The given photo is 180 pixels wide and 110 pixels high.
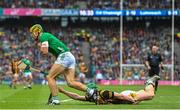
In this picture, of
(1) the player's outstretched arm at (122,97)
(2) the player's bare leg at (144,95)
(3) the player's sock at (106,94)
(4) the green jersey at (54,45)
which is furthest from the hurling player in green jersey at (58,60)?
(2) the player's bare leg at (144,95)

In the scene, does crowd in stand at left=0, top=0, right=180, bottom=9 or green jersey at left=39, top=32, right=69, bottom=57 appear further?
crowd in stand at left=0, top=0, right=180, bottom=9

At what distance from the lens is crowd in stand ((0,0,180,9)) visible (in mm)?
53344

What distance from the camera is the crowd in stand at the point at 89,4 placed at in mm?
53344

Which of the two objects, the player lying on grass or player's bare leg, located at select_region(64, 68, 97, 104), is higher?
player's bare leg, located at select_region(64, 68, 97, 104)

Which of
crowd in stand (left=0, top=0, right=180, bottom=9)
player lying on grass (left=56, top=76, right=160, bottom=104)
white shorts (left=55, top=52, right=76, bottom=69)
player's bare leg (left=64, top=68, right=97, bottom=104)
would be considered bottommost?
player lying on grass (left=56, top=76, right=160, bottom=104)

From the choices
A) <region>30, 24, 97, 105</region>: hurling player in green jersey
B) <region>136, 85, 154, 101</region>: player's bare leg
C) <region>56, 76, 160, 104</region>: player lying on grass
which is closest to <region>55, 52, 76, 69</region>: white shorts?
<region>30, 24, 97, 105</region>: hurling player in green jersey

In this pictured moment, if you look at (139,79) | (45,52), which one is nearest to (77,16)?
(139,79)

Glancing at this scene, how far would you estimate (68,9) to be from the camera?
5325 cm

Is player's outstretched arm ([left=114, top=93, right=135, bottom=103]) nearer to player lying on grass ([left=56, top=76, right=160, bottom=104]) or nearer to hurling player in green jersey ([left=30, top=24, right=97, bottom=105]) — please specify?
player lying on grass ([left=56, top=76, right=160, bottom=104])

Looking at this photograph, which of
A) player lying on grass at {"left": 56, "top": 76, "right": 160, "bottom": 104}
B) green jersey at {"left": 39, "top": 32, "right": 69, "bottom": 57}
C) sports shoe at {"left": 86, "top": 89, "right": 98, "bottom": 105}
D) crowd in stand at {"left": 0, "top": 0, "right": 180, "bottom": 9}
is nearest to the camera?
sports shoe at {"left": 86, "top": 89, "right": 98, "bottom": 105}

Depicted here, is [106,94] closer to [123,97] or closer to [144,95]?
[123,97]

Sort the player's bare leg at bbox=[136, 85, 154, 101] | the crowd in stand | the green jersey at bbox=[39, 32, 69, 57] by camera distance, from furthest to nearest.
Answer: the crowd in stand, the green jersey at bbox=[39, 32, 69, 57], the player's bare leg at bbox=[136, 85, 154, 101]

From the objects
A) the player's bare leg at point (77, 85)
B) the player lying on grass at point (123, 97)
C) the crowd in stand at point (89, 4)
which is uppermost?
the crowd in stand at point (89, 4)

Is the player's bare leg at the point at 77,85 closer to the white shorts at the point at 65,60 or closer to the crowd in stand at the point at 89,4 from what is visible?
the white shorts at the point at 65,60
